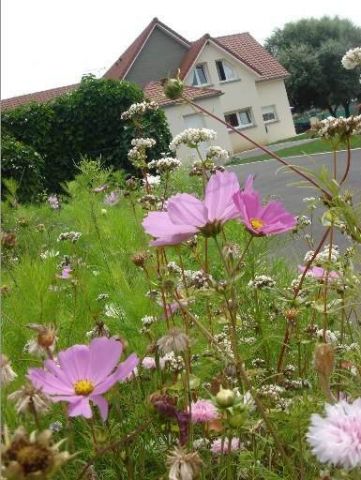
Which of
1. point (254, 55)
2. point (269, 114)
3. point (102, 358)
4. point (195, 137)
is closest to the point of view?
point (102, 358)

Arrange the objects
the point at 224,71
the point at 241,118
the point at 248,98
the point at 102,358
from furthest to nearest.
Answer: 1. the point at 241,118
2. the point at 248,98
3. the point at 224,71
4. the point at 102,358

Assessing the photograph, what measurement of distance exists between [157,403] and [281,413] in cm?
19

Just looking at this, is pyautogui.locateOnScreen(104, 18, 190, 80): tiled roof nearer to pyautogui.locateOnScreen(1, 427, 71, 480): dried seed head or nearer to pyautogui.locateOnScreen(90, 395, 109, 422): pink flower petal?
pyautogui.locateOnScreen(90, 395, 109, 422): pink flower petal

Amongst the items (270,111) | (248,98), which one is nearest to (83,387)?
(248,98)

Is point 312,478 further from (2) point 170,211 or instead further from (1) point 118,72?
(1) point 118,72

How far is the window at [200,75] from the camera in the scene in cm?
2486

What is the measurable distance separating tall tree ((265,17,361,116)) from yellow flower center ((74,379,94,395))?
1264 inches

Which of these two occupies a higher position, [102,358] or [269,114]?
[269,114]

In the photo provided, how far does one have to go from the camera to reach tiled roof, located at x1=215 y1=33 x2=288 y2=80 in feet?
89.7

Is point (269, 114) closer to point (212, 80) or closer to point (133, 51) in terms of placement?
point (212, 80)

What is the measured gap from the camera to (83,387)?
719 millimetres

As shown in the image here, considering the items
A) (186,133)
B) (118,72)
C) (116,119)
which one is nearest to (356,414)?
(186,133)

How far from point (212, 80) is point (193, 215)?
24.8 metres

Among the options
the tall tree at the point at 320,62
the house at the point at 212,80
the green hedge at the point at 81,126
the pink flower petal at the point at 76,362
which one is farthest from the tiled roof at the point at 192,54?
the pink flower petal at the point at 76,362
